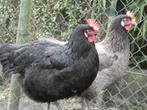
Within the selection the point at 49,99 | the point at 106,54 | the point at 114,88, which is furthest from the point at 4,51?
the point at 114,88

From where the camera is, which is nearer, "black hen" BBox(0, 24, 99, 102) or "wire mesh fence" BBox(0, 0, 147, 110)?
"black hen" BBox(0, 24, 99, 102)

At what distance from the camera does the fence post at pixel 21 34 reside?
13.2 ft

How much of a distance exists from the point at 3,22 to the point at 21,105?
1.22m

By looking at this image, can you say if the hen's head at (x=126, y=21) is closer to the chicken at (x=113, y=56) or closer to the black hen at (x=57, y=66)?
the chicken at (x=113, y=56)

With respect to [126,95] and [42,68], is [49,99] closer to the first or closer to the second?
[42,68]

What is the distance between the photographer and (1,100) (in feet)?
15.9

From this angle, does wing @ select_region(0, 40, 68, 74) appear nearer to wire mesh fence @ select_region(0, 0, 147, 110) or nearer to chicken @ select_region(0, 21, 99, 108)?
chicken @ select_region(0, 21, 99, 108)

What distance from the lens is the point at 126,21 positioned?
412 cm

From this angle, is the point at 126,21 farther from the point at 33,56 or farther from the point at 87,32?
the point at 33,56

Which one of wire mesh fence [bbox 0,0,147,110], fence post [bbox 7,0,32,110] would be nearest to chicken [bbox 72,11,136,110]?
wire mesh fence [bbox 0,0,147,110]

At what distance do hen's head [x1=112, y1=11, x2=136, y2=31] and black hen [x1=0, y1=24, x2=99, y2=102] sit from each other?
0.52m

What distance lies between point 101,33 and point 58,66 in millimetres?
1140

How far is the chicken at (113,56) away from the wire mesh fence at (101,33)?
161 mm

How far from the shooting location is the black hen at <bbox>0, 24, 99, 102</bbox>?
3.68m
